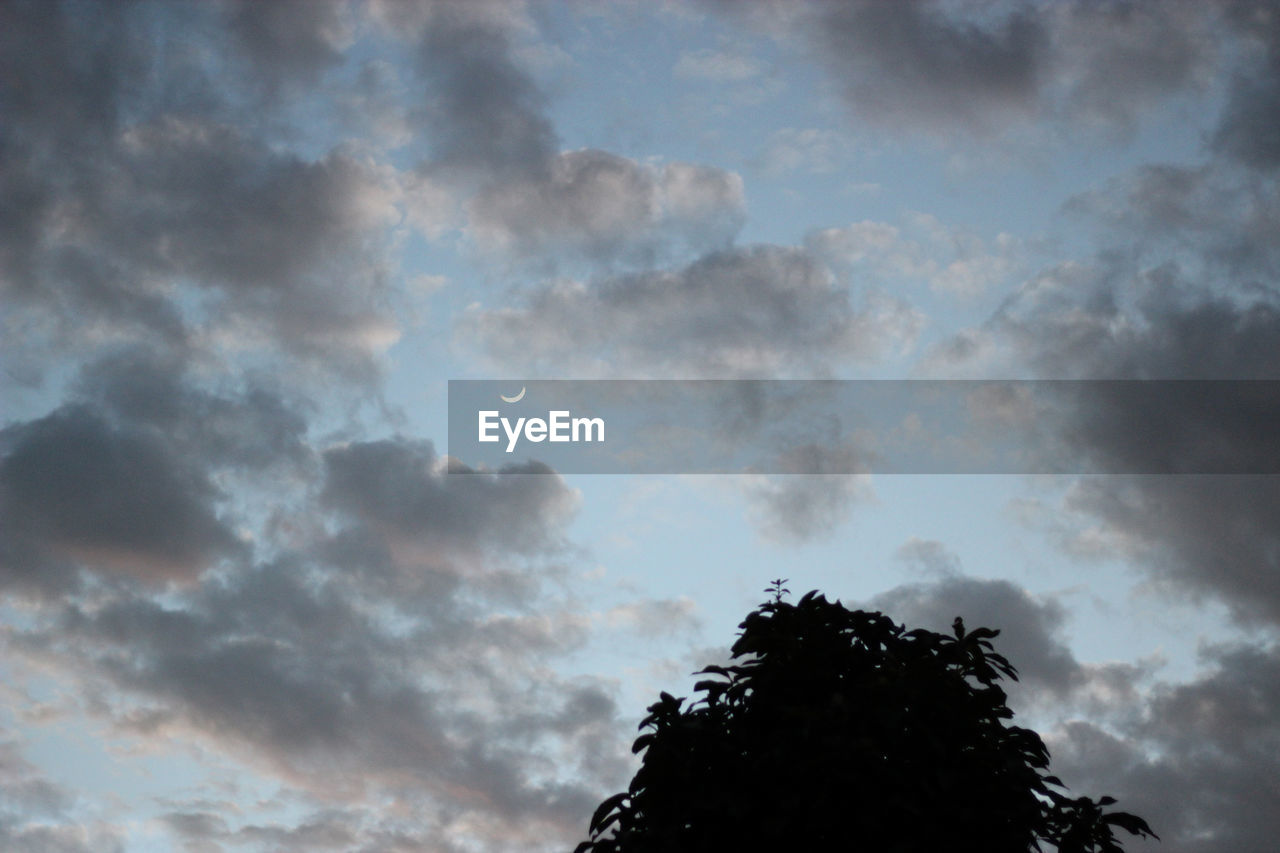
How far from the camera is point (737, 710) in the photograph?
1498 cm

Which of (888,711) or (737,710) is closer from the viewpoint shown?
(888,711)

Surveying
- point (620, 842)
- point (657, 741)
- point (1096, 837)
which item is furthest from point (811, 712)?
Result: point (1096, 837)

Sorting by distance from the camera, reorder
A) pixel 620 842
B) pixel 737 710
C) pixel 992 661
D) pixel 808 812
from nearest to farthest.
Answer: pixel 808 812, pixel 620 842, pixel 737 710, pixel 992 661

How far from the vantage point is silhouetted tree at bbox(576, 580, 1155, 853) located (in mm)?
13109

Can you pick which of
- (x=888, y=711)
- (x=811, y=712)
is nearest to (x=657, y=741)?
(x=811, y=712)

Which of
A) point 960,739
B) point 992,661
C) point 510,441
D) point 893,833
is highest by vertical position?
point 510,441

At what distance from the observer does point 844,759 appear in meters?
13.1

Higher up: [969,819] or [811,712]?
[811,712]

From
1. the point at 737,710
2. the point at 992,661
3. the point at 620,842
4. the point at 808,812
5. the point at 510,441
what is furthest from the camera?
the point at 510,441

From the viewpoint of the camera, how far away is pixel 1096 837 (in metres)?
14.3

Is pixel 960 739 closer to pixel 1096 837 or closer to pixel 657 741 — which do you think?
pixel 1096 837

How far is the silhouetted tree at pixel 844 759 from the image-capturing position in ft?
43.0

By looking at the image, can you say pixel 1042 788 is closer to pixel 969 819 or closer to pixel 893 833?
pixel 969 819

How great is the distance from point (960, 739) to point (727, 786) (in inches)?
136
